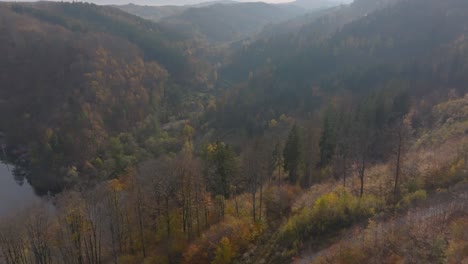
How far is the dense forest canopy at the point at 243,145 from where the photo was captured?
2583 centimetres

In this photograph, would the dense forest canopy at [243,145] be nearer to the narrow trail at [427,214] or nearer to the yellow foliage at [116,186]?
the narrow trail at [427,214]

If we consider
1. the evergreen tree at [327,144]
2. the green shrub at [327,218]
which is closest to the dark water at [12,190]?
the evergreen tree at [327,144]

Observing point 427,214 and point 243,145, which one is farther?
point 243,145

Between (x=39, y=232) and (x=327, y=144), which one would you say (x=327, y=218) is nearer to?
(x=39, y=232)

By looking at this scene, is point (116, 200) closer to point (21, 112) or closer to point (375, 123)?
point (375, 123)

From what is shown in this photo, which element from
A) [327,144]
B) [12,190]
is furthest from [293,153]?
[12,190]

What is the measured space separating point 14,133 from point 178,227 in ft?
266

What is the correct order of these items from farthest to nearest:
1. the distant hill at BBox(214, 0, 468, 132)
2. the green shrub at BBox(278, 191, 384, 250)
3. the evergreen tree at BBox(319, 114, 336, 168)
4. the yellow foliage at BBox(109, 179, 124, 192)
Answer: the distant hill at BBox(214, 0, 468, 132)
the evergreen tree at BBox(319, 114, 336, 168)
the yellow foliage at BBox(109, 179, 124, 192)
the green shrub at BBox(278, 191, 384, 250)

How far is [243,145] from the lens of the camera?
2790 inches

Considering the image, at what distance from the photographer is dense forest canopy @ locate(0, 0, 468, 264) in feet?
84.7

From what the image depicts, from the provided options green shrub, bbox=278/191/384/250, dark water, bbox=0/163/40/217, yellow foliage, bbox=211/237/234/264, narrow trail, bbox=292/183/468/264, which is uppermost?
narrow trail, bbox=292/183/468/264

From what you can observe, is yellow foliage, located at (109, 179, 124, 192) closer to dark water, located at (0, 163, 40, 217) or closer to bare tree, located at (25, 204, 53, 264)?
bare tree, located at (25, 204, 53, 264)

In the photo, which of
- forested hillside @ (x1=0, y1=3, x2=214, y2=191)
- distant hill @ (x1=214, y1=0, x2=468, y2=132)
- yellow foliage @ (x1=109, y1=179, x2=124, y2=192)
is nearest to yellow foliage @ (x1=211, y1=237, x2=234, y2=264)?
yellow foliage @ (x1=109, y1=179, x2=124, y2=192)

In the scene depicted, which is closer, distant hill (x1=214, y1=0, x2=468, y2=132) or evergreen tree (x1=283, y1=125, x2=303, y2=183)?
evergreen tree (x1=283, y1=125, x2=303, y2=183)
